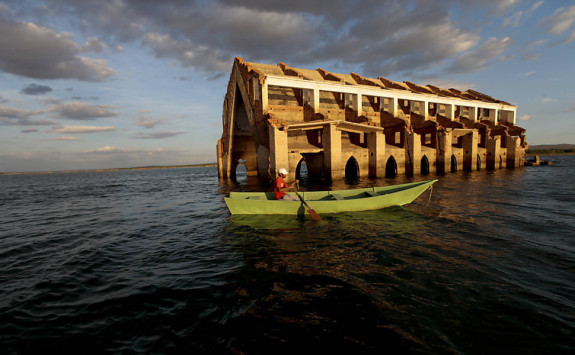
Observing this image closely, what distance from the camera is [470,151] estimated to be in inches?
1469

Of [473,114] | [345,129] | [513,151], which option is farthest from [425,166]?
[473,114]

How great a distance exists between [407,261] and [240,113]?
39.3 m

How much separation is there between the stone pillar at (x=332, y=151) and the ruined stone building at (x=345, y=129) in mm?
109

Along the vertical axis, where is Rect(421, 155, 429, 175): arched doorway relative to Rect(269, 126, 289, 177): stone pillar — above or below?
below

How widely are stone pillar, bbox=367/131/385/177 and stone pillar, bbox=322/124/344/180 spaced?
528 centimetres

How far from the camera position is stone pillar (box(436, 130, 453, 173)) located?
34.4 metres

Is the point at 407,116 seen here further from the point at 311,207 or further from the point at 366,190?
the point at 311,207

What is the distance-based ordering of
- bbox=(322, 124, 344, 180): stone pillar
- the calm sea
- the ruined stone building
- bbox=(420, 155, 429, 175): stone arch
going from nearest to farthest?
1. the calm sea
2. bbox=(322, 124, 344, 180): stone pillar
3. the ruined stone building
4. bbox=(420, 155, 429, 175): stone arch

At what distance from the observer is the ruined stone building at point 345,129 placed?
27766 mm

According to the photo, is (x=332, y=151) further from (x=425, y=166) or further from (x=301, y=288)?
(x=301, y=288)

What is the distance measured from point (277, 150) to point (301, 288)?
65.4 feet

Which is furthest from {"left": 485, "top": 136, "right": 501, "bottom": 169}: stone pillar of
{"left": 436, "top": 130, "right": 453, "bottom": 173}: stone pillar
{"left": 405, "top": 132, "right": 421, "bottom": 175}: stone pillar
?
{"left": 405, "top": 132, "right": 421, "bottom": 175}: stone pillar

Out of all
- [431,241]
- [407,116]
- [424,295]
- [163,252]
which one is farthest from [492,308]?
[407,116]

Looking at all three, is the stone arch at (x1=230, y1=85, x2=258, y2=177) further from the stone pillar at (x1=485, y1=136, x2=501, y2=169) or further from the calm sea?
the stone pillar at (x1=485, y1=136, x2=501, y2=169)
